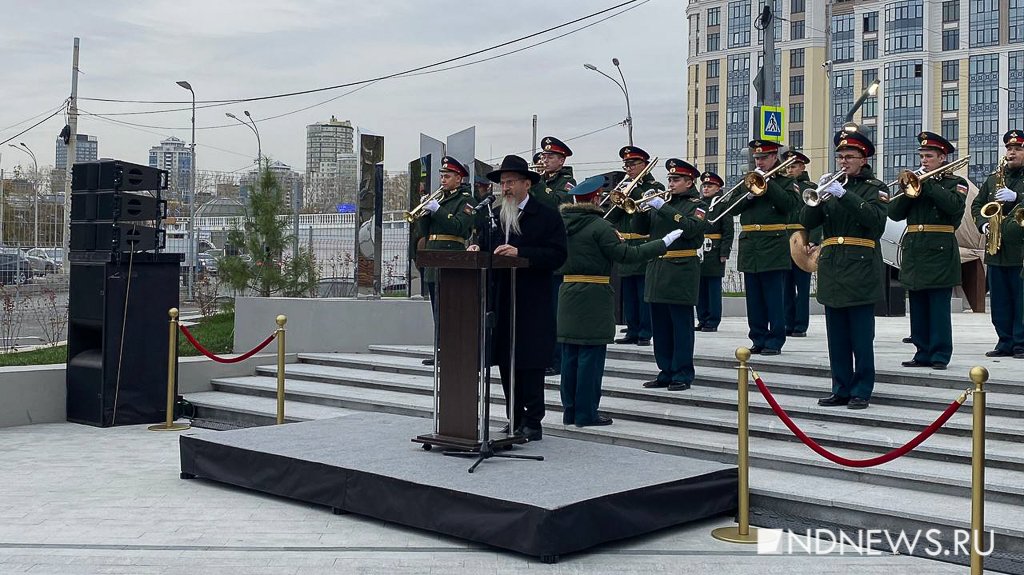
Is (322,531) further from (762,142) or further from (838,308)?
(762,142)

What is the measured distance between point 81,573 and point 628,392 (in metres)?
5.01

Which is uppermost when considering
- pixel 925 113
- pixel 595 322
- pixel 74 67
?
pixel 925 113

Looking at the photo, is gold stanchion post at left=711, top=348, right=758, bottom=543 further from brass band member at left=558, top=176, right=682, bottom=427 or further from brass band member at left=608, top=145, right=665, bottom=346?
brass band member at left=608, top=145, right=665, bottom=346

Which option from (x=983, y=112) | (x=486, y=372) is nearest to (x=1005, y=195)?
(x=486, y=372)

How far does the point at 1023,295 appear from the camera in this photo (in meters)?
10.0

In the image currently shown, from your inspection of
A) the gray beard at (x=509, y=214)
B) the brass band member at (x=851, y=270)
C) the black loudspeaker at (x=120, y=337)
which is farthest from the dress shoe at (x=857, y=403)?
the black loudspeaker at (x=120, y=337)

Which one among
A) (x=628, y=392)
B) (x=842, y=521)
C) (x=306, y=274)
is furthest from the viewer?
(x=306, y=274)

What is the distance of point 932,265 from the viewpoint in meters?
9.27

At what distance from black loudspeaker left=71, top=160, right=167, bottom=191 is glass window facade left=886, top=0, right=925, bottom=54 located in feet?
293

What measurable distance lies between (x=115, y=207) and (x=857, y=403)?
6.95 metres

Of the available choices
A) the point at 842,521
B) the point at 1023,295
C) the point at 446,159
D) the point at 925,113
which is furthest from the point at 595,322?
the point at 925,113

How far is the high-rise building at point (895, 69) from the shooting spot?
86.9 meters

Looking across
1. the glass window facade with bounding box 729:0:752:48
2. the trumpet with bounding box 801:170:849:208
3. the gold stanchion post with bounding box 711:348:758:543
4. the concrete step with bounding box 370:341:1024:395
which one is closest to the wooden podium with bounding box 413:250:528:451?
the gold stanchion post with bounding box 711:348:758:543

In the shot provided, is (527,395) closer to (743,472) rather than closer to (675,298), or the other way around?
(743,472)
